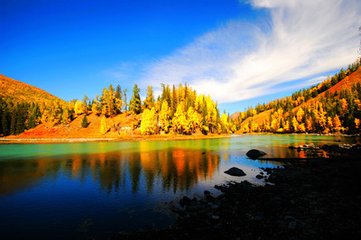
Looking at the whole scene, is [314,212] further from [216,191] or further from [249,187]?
[216,191]

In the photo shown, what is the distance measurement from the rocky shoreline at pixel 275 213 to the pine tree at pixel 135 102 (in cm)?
11652

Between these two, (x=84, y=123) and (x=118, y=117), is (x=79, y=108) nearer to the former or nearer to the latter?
(x=84, y=123)

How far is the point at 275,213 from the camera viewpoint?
14.6m

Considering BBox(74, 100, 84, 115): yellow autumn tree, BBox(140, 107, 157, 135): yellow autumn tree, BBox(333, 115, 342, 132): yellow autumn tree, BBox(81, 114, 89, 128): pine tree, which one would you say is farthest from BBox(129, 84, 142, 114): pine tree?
BBox(333, 115, 342, 132): yellow autumn tree

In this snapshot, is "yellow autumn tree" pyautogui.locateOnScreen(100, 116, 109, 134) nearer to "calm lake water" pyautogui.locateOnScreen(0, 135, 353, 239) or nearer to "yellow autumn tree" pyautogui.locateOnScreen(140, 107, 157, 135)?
"yellow autumn tree" pyautogui.locateOnScreen(140, 107, 157, 135)

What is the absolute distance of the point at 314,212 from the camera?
564 inches

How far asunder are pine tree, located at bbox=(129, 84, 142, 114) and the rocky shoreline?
117 meters

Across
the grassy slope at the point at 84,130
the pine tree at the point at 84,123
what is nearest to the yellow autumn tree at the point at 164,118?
the grassy slope at the point at 84,130

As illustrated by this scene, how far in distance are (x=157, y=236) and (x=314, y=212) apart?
35.0 ft

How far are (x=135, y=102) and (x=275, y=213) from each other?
12635 cm

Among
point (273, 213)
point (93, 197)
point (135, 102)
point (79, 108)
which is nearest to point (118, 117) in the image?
point (135, 102)

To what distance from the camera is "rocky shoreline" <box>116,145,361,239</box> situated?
463 inches

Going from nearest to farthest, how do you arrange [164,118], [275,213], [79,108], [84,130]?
[275,213] → [164,118] → [84,130] → [79,108]

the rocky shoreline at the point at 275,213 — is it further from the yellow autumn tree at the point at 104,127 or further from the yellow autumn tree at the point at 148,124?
the yellow autumn tree at the point at 104,127
